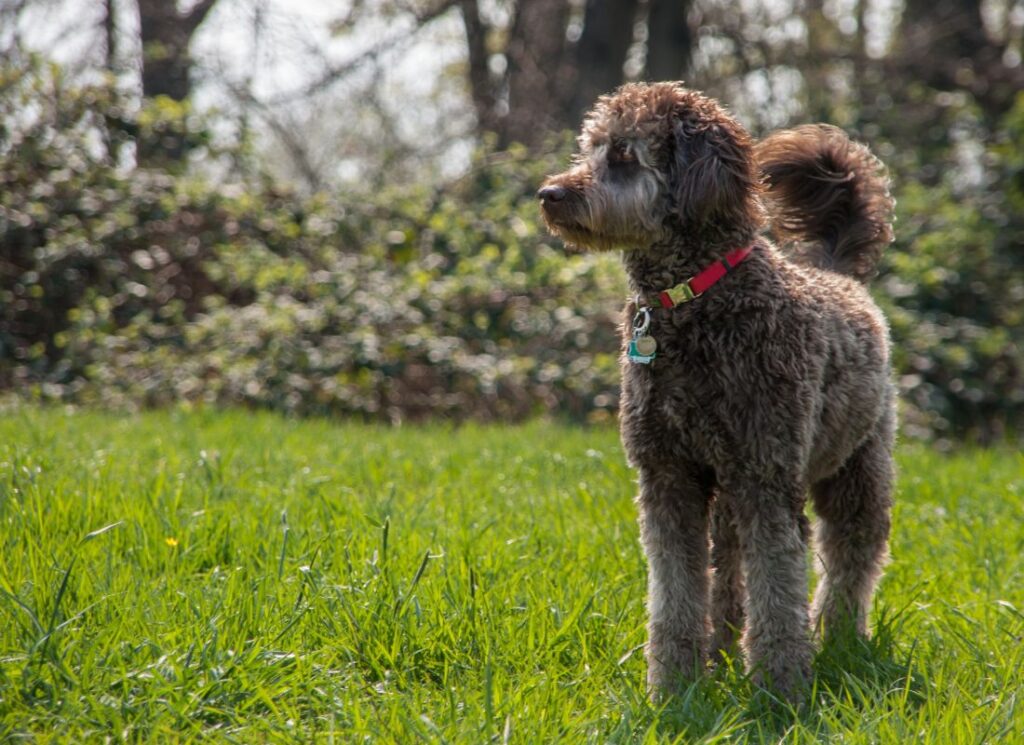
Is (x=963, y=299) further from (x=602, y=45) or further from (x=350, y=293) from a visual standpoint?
(x=350, y=293)

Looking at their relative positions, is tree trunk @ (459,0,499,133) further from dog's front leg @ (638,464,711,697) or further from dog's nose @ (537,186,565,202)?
dog's front leg @ (638,464,711,697)

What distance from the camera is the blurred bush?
9.09 metres

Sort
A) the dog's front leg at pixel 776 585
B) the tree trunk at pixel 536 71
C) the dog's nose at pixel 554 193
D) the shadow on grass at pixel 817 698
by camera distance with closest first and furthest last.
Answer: the shadow on grass at pixel 817 698
the dog's front leg at pixel 776 585
the dog's nose at pixel 554 193
the tree trunk at pixel 536 71

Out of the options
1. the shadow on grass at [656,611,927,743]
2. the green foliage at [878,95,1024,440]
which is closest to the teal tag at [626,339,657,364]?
the shadow on grass at [656,611,927,743]

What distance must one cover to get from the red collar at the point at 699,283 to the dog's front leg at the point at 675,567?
564 millimetres

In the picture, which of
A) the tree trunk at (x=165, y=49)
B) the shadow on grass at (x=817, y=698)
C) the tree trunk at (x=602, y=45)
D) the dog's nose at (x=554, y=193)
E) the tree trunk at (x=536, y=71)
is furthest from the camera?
the tree trunk at (x=602, y=45)

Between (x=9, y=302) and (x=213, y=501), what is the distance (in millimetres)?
6539

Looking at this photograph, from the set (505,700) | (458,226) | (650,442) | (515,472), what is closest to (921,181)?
(458,226)

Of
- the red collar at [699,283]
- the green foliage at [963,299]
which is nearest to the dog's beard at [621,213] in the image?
the red collar at [699,283]

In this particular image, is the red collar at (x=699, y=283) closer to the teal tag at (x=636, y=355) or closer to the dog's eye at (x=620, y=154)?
the teal tag at (x=636, y=355)

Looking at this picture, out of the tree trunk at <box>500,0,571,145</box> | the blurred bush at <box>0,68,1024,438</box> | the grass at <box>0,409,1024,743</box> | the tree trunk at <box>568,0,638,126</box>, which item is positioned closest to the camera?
the grass at <box>0,409,1024,743</box>

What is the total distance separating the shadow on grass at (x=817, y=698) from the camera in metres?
3.01

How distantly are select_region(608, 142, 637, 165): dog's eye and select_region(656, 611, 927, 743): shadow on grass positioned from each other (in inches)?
69.6

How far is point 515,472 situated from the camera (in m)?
6.24
